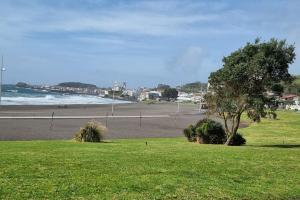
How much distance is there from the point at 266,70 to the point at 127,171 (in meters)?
13.8

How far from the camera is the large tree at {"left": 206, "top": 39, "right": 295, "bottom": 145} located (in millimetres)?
23453

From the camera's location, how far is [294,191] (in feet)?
36.1

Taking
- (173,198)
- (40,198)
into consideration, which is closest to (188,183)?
(173,198)

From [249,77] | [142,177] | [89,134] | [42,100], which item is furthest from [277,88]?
[42,100]

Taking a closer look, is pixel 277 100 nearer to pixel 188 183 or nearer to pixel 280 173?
pixel 280 173

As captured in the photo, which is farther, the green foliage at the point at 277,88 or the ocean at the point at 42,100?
the ocean at the point at 42,100

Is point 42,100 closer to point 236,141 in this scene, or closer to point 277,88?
point 236,141

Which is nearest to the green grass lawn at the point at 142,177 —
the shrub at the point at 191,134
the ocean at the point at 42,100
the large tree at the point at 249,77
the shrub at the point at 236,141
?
the large tree at the point at 249,77

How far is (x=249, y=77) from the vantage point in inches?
948

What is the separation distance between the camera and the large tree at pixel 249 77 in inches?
923

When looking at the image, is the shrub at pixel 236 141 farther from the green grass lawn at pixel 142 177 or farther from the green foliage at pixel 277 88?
the green grass lawn at pixel 142 177

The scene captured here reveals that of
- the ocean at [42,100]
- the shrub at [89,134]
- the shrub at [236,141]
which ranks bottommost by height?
the shrub at [236,141]

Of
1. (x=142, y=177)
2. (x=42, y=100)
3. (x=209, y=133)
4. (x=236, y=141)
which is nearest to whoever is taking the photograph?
(x=142, y=177)

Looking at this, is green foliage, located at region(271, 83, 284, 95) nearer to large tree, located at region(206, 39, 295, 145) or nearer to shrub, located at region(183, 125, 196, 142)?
large tree, located at region(206, 39, 295, 145)
